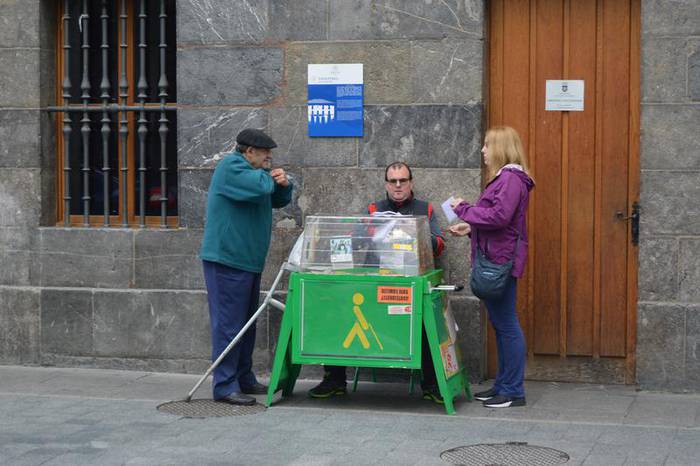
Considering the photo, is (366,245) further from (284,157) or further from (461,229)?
(284,157)

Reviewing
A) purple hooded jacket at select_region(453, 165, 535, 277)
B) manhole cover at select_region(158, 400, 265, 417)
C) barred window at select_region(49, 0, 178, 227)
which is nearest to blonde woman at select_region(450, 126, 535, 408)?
purple hooded jacket at select_region(453, 165, 535, 277)

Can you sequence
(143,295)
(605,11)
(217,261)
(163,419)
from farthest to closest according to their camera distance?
(143,295)
(605,11)
(217,261)
(163,419)

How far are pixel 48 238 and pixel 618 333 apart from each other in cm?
437

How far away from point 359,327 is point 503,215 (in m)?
1.15

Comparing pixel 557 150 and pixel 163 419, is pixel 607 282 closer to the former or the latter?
pixel 557 150

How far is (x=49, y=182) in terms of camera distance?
9430mm

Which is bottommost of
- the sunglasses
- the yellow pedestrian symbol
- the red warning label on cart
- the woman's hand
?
the yellow pedestrian symbol

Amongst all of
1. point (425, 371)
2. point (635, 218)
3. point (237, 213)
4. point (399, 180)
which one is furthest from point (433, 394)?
point (635, 218)

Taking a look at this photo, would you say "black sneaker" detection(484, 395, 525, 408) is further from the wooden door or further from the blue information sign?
the blue information sign

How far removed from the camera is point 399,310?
7.51m

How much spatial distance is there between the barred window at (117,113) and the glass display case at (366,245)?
1884mm

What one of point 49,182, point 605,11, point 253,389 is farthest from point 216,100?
point 605,11

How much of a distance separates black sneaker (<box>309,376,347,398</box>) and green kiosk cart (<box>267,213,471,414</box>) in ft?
1.15

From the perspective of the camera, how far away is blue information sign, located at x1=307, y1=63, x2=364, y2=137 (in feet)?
28.5
